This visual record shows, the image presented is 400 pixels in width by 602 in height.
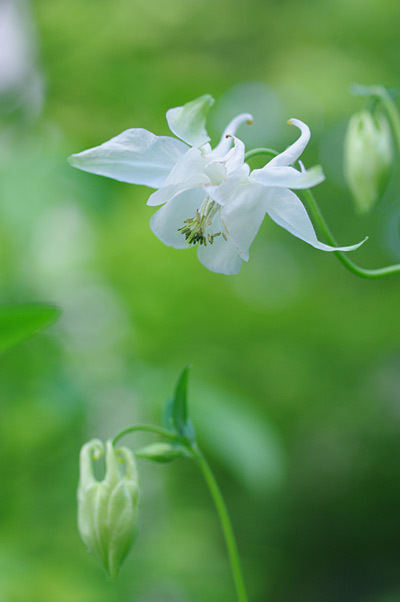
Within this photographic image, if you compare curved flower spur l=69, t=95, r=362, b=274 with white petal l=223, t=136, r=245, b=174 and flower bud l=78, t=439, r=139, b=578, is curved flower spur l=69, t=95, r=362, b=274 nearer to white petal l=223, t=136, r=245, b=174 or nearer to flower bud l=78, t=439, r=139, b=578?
white petal l=223, t=136, r=245, b=174

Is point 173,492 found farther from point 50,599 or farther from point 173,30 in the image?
point 173,30

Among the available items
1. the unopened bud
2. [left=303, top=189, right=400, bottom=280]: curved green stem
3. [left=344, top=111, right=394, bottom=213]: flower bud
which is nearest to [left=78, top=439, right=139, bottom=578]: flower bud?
the unopened bud

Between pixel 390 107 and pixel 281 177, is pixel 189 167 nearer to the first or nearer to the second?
pixel 281 177

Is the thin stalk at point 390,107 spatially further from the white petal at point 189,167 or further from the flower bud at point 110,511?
the flower bud at point 110,511

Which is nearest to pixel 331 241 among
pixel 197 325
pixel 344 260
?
pixel 344 260

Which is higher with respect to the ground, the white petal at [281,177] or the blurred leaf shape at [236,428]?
the white petal at [281,177]

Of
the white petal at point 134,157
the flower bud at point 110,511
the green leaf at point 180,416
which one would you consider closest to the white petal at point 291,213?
the white petal at point 134,157
